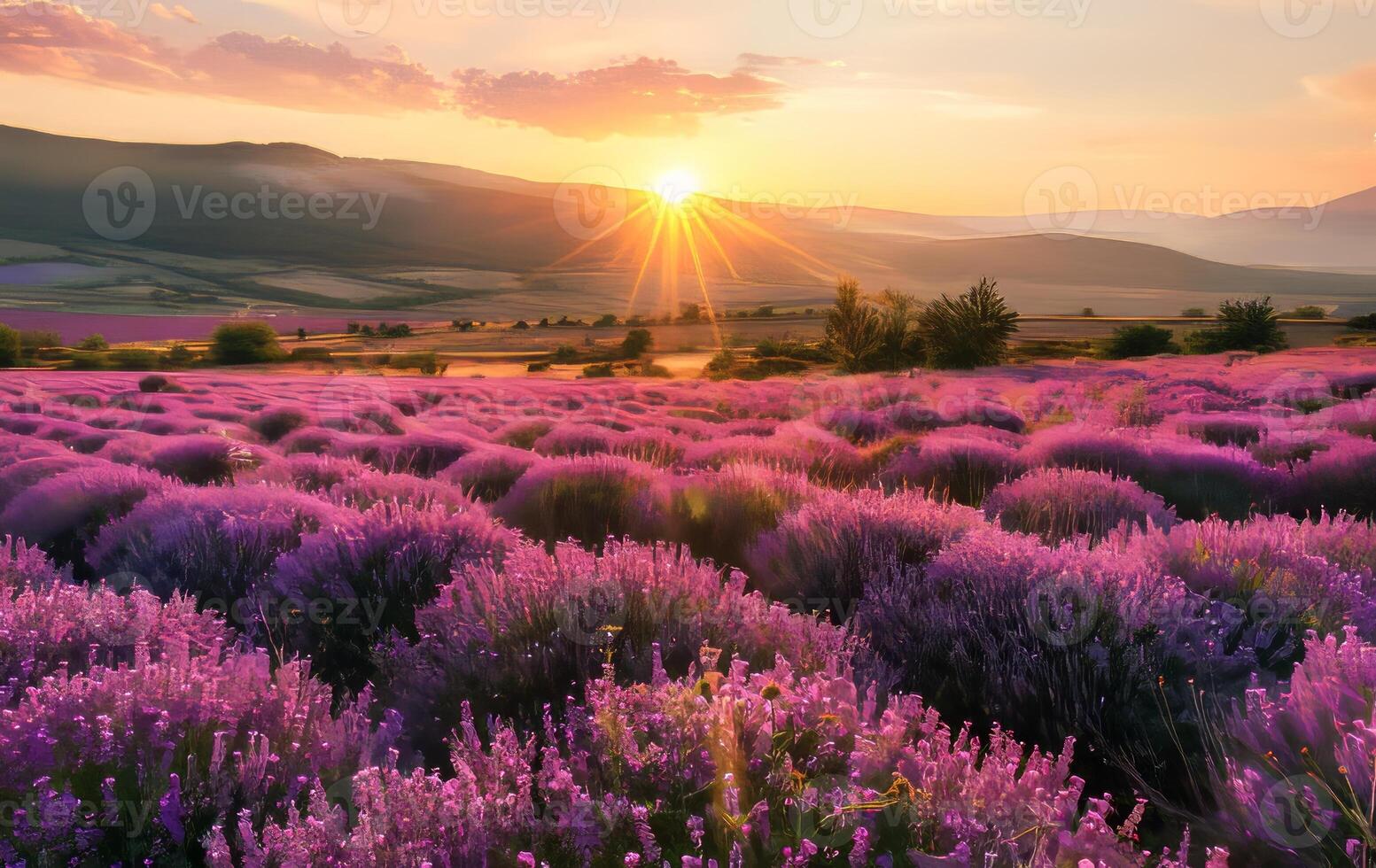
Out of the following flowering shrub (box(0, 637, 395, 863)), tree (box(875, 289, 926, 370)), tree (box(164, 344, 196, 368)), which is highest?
flowering shrub (box(0, 637, 395, 863))

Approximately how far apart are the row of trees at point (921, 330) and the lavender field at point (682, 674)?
3178 cm

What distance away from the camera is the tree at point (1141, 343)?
156 ft

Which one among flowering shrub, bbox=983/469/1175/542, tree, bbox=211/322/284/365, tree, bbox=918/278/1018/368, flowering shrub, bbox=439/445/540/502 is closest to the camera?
flowering shrub, bbox=983/469/1175/542

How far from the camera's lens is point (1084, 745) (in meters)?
3.25

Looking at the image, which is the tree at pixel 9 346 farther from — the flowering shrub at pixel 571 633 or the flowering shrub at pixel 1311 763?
the flowering shrub at pixel 1311 763

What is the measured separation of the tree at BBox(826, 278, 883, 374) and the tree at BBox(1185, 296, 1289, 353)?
60.3ft

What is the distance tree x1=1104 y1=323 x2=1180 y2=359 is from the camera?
156ft

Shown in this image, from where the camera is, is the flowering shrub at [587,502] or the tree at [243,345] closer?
the flowering shrub at [587,502]

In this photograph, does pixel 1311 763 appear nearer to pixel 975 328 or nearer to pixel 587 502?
pixel 587 502

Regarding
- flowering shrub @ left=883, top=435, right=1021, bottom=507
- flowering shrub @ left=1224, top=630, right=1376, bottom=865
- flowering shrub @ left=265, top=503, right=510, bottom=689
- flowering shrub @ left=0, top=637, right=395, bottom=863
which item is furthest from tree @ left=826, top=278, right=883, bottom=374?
flowering shrub @ left=0, top=637, right=395, bottom=863

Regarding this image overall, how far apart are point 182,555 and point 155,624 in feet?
5.55

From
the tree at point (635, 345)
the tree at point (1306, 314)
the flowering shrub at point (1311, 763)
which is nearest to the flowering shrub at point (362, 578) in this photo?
the flowering shrub at point (1311, 763)

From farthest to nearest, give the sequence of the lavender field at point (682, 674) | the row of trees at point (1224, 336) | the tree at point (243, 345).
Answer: the row of trees at point (1224, 336) → the tree at point (243, 345) → the lavender field at point (682, 674)

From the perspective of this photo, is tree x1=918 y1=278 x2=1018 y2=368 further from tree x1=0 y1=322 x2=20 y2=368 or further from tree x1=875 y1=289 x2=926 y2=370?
tree x1=0 y1=322 x2=20 y2=368
